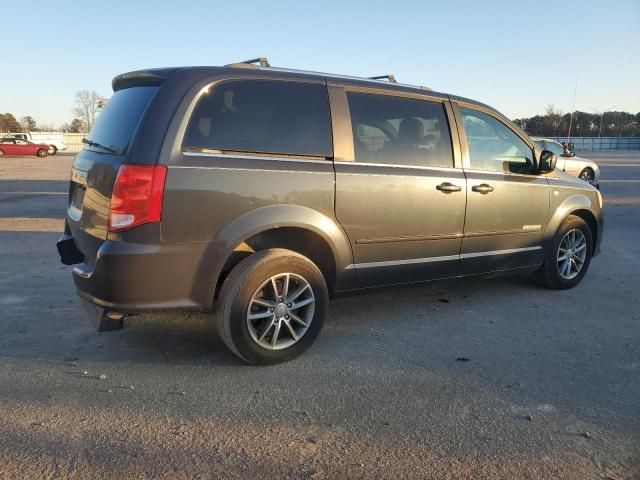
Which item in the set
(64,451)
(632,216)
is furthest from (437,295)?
(632,216)

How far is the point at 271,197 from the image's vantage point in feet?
11.3

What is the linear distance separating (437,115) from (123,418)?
3266 mm

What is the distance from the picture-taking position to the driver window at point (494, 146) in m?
4.62

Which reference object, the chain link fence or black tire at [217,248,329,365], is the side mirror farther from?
the chain link fence

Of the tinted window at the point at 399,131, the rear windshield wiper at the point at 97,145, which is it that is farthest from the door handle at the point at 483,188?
the rear windshield wiper at the point at 97,145

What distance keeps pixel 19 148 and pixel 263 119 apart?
40118 millimetres

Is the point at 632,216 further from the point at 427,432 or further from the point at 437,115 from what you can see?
the point at 427,432

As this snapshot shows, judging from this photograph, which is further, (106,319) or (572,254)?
(572,254)

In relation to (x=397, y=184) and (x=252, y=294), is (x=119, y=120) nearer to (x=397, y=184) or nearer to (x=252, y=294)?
(x=252, y=294)

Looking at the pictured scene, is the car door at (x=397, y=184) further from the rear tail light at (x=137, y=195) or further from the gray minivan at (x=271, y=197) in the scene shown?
the rear tail light at (x=137, y=195)

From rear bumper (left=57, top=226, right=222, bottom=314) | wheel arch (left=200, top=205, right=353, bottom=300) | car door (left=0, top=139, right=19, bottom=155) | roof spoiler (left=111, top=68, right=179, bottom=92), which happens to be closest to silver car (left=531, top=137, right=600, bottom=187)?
wheel arch (left=200, top=205, right=353, bottom=300)

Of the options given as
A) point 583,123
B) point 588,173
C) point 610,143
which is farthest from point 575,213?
point 583,123

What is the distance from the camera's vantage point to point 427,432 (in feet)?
8.99

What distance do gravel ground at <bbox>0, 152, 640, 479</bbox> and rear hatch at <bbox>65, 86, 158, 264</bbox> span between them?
34.1 inches
